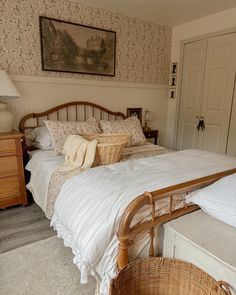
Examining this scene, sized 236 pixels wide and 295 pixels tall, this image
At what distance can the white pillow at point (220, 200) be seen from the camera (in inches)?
46.4

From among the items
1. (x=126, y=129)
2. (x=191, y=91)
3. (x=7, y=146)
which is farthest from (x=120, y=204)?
(x=191, y=91)

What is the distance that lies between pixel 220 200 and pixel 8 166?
2034 millimetres

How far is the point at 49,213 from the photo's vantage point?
1.95 m

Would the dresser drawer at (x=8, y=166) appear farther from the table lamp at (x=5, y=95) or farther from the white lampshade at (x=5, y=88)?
the white lampshade at (x=5, y=88)

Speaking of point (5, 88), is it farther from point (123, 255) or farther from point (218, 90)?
point (218, 90)

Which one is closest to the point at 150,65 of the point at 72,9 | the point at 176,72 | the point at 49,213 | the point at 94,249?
the point at 176,72

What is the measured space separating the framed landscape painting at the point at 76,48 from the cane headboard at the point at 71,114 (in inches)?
18.0

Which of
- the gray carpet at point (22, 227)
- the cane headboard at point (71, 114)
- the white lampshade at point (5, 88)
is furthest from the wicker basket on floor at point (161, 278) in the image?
the cane headboard at point (71, 114)

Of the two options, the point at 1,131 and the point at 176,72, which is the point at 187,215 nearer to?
the point at 1,131

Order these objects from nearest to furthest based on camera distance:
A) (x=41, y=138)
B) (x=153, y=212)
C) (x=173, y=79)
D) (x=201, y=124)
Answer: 1. (x=153, y=212)
2. (x=41, y=138)
3. (x=201, y=124)
4. (x=173, y=79)

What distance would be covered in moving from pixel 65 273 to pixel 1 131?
159 centimetres

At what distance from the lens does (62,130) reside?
242 cm

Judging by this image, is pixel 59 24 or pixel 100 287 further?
pixel 59 24

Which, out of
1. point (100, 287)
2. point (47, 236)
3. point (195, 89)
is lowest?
point (47, 236)
